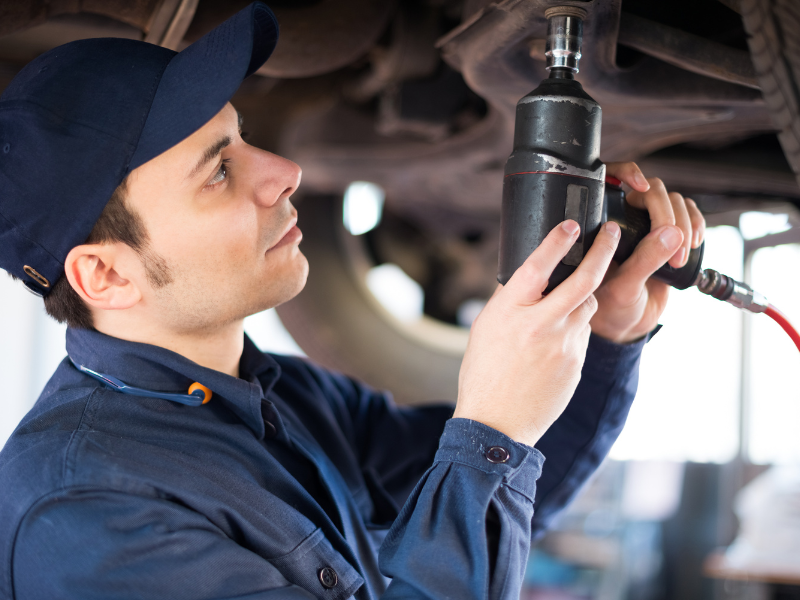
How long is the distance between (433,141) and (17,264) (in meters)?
0.73

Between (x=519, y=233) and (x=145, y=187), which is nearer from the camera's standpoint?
(x=519, y=233)

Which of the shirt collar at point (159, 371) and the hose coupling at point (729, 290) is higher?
the hose coupling at point (729, 290)

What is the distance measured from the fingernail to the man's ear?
51 cm

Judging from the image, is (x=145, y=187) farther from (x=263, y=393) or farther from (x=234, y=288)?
(x=263, y=393)

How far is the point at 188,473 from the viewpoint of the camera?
60 centimetres

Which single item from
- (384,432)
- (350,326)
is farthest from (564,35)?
(350,326)

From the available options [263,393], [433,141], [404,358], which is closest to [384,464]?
[263,393]

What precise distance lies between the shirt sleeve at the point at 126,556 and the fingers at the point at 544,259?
31cm

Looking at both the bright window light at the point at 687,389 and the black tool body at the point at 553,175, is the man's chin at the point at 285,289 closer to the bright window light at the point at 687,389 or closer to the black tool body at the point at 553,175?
the black tool body at the point at 553,175

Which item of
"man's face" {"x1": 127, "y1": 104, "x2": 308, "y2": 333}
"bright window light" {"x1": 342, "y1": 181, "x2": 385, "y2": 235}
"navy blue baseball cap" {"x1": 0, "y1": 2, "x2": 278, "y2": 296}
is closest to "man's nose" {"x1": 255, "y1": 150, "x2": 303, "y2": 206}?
"man's face" {"x1": 127, "y1": 104, "x2": 308, "y2": 333}

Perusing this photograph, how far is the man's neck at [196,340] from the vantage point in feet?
2.43

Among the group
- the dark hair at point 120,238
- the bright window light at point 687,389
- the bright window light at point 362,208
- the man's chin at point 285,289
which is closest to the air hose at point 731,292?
the man's chin at point 285,289

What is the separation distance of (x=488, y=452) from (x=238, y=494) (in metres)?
0.23

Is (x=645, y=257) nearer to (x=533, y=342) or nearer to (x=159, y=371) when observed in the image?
(x=533, y=342)
